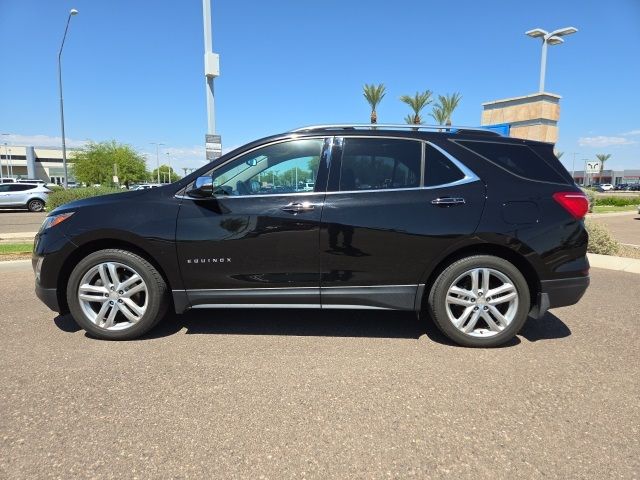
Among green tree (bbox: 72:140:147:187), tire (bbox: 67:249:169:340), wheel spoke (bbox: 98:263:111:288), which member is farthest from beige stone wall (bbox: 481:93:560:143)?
green tree (bbox: 72:140:147:187)

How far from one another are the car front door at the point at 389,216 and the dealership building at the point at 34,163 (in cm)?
10590

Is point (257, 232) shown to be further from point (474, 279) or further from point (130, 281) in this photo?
point (474, 279)

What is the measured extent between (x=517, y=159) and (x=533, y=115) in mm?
10757

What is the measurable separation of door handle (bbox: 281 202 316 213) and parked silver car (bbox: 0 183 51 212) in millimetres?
23723

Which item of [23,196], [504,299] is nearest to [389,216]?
[504,299]

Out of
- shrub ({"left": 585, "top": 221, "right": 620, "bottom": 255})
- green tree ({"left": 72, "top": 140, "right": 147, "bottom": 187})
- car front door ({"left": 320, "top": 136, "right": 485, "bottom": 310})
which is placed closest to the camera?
car front door ({"left": 320, "top": 136, "right": 485, "bottom": 310})

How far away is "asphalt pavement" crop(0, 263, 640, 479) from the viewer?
6.93 feet

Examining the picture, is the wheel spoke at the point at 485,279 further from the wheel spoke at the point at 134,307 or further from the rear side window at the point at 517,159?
the wheel spoke at the point at 134,307

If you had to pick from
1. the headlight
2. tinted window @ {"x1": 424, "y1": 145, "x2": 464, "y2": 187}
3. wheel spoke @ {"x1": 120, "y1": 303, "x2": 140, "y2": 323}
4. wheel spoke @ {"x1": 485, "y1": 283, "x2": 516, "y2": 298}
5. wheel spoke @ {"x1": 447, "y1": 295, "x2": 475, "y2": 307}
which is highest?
tinted window @ {"x1": 424, "y1": 145, "x2": 464, "y2": 187}

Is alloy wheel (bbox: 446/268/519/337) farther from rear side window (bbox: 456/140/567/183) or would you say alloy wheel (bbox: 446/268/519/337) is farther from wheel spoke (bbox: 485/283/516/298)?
rear side window (bbox: 456/140/567/183)

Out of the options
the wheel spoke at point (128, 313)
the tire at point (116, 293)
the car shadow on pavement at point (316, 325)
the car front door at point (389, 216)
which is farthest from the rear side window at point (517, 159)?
the wheel spoke at point (128, 313)

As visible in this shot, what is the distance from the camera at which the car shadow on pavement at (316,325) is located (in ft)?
12.7

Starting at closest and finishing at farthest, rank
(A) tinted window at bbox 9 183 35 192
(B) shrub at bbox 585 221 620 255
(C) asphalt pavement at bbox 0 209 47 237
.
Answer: (B) shrub at bbox 585 221 620 255, (C) asphalt pavement at bbox 0 209 47 237, (A) tinted window at bbox 9 183 35 192

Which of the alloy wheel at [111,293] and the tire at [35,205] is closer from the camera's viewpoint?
the alloy wheel at [111,293]
